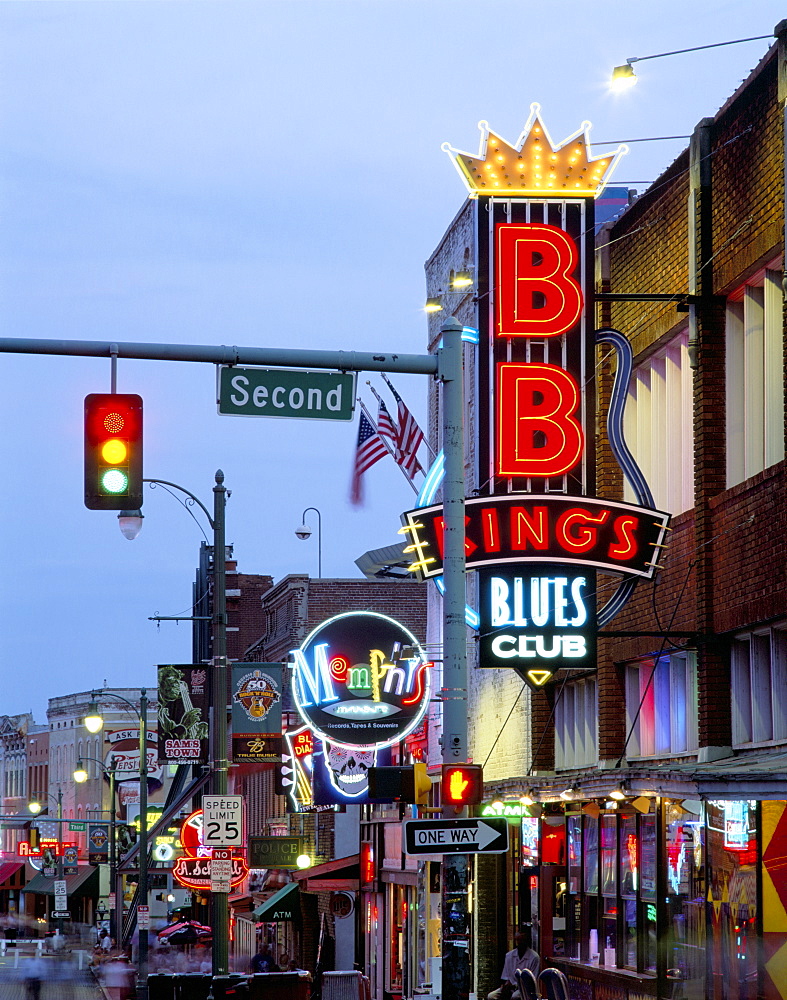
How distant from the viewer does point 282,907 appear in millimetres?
48562

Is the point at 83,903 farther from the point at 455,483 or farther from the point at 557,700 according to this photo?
the point at 455,483

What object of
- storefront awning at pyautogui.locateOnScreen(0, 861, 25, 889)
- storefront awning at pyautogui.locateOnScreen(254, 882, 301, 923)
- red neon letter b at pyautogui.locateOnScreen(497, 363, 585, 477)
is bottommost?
storefront awning at pyautogui.locateOnScreen(0, 861, 25, 889)

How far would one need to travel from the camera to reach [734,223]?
62.6 feet

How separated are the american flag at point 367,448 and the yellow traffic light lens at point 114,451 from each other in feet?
52.7

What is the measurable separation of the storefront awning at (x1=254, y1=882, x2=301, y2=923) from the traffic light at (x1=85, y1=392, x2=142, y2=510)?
37.1 m

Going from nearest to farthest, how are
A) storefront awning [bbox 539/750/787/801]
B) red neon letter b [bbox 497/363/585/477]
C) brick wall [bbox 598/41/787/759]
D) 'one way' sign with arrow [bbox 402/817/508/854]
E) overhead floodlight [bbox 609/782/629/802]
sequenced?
storefront awning [bbox 539/750/787/801], 'one way' sign with arrow [bbox 402/817/508/854], brick wall [bbox 598/41/787/759], overhead floodlight [bbox 609/782/629/802], red neon letter b [bbox 497/363/585/477]

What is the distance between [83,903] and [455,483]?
105 m

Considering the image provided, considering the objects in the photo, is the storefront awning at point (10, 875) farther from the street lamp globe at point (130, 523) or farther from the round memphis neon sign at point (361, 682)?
the street lamp globe at point (130, 523)

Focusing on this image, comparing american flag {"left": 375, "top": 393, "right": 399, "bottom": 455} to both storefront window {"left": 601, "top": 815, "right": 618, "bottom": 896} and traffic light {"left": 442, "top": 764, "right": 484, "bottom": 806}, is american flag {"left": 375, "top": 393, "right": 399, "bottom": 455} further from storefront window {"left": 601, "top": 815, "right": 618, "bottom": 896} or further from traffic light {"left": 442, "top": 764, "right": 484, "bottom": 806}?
traffic light {"left": 442, "top": 764, "right": 484, "bottom": 806}

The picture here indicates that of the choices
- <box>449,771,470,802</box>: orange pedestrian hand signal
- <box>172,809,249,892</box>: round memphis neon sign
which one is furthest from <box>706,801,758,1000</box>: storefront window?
<box>172,809,249,892</box>: round memphis neon sign

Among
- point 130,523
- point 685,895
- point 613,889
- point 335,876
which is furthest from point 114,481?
point 335,876

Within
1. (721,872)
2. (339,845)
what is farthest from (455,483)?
(339,845)

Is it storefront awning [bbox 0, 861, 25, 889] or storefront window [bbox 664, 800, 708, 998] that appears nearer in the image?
storefront window [bbox 664, 800, 708, 998]

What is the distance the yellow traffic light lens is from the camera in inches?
523
